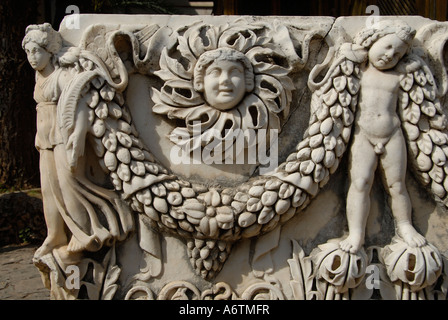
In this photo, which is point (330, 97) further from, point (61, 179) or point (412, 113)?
point (61, 179)

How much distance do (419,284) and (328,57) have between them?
1.20m

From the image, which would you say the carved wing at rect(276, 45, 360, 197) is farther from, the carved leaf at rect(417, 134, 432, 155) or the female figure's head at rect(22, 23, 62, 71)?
the female figure's head at rect(22, 23, 62, 71)

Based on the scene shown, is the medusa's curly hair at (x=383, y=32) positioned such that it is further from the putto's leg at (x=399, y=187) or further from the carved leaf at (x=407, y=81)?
the putto's leg at (x=399, y=187)

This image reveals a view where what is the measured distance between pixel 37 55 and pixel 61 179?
2.01 ft

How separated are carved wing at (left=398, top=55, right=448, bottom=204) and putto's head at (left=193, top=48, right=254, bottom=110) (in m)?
0.77

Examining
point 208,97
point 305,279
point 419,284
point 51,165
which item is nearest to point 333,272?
point 305,279

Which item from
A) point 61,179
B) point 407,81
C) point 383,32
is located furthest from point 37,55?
point 407,81

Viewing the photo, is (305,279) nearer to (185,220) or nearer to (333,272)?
(333,272)

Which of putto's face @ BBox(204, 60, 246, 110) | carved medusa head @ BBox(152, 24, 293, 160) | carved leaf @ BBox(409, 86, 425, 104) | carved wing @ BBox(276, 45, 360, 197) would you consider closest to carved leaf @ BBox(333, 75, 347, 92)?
carved wing @ BBox(276, 45, 360, 197)

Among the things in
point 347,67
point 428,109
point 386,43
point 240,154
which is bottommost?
point 240,154

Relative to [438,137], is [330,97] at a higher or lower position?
higher

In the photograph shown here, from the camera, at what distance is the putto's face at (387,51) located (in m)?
2.64

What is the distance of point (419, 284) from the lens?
2.66 metres

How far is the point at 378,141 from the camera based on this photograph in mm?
2701
